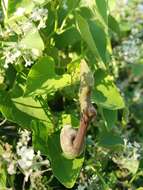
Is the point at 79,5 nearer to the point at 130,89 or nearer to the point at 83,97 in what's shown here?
the point at 83,97

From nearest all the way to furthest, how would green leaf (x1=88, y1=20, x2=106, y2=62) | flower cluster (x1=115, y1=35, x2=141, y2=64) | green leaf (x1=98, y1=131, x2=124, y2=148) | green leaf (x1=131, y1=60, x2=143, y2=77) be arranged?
1. green leaf (x1=88, y1=20, x2=106, y2=62)
2. green leaf (x1=98, y1=131, x2=124, y2=148)
3. flower cluster (x1=115, y1=35, x2=141, y2=64)
4. green leaf (x1=131, y1=60, x2=143, y2=77)

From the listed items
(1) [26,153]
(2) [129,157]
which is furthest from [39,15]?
(2) [129,157]

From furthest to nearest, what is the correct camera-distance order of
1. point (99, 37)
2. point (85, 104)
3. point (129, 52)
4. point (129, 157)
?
point (129, 52), point (129, 157), point (99, 37), point (85, 104)

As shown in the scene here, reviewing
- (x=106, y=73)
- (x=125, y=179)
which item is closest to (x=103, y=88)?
(x=106, y=73)

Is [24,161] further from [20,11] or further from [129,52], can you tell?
[129,52]

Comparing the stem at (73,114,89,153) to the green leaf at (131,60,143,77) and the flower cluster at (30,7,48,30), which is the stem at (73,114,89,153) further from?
the green leaf at (131,60,143,77)

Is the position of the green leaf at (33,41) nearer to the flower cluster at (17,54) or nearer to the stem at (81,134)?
the flower cluster at (17,54)

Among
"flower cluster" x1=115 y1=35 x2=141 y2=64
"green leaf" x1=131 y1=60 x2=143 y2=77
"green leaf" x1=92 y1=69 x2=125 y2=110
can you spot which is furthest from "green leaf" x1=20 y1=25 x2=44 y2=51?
"green leaf" x1=131 y1=60 x2=143 y2=77
